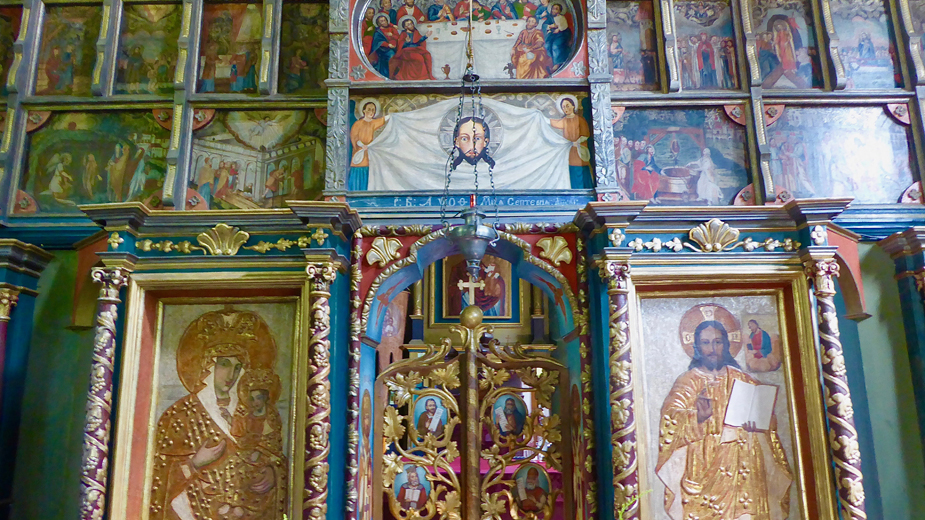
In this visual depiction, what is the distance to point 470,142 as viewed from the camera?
7.25 meters

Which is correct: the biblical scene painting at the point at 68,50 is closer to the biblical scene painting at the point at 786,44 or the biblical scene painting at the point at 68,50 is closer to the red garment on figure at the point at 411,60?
the red garment on figure at the point at 411,60

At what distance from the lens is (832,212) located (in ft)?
20.2

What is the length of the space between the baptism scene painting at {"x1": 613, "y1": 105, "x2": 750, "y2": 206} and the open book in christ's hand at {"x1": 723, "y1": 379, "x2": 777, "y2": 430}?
6.92 feet

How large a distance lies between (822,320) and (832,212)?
1.00m

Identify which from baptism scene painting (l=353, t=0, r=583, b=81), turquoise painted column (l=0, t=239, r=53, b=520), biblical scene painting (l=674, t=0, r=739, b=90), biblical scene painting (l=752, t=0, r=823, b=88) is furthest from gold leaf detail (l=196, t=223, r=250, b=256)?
biblical scene painting (l=752, t=0, r=823, b=88)

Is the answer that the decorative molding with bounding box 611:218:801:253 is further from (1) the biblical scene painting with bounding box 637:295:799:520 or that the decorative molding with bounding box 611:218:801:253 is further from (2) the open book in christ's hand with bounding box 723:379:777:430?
(2) the open book in christ's hand with bounding box 723:379:777:430

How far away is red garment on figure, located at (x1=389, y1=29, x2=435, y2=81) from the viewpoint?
24.7ft

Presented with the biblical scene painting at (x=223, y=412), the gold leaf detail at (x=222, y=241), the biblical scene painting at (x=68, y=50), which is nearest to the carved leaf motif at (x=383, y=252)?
the biblical scene painting at (x=223, y=412)

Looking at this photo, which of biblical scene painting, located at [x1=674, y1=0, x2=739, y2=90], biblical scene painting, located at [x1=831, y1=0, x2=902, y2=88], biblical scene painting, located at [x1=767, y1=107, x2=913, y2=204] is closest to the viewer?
biblical scene painting, located at [x1=767, y1=107, x2=913, y2=204]

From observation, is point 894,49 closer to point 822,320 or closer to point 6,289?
point 822,320

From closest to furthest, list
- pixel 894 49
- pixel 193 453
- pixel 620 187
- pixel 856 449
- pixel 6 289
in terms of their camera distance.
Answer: pixel 856 449
pixel 193 453
pixel 6 289
pixel 620 187
pixel 894 49

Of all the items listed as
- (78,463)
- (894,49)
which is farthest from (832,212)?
(78,463)

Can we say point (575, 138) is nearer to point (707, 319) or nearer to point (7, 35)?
point (707, 319)

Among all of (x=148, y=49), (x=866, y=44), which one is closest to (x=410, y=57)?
(x=148, y=49)
